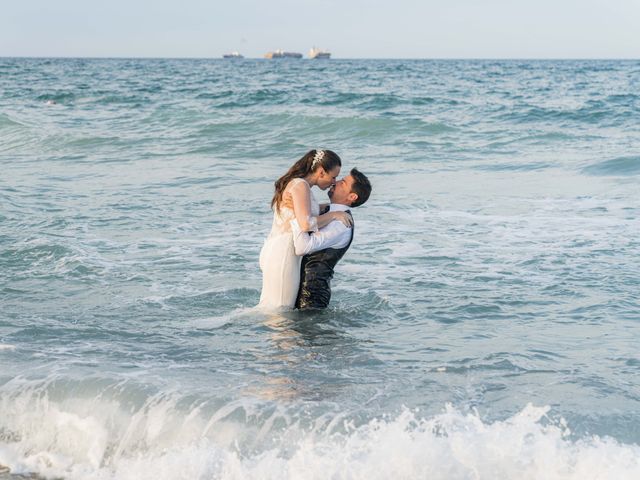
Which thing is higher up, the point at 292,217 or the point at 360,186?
the point at 360,186

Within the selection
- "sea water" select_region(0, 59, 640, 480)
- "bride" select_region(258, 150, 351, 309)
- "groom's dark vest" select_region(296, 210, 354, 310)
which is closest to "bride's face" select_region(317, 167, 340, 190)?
"bride" select_region(258, 150, 351, 309)

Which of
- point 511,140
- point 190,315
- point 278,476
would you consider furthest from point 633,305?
point 511,140

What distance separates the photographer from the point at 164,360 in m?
6.24

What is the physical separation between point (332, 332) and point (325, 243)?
67 cm

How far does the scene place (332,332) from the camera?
23.0ft

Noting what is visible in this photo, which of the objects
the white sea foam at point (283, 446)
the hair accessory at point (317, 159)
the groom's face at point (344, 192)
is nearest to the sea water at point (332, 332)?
the white sea foam at point (283, 446)

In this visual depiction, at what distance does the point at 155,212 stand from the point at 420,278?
4.93 metres

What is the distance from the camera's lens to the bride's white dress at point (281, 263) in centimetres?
704

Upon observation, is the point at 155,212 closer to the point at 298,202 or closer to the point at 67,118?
the point at 298,202

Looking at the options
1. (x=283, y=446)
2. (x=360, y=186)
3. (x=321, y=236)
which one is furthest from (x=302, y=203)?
(x=283, y=446)

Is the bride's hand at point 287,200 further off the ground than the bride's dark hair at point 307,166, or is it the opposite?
the bride's dark hair at point 307,166

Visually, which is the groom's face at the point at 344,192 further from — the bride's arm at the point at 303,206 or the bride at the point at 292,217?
the bride's arm at the point at 303,206

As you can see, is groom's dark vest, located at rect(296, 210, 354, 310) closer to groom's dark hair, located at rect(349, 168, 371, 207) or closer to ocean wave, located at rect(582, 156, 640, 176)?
groom's dark hair, located at rect(349, 168, 371, 207)

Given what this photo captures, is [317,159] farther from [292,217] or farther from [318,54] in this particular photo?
[318,54]
